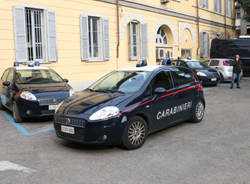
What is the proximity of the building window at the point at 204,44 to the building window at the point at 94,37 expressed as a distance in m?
11.7

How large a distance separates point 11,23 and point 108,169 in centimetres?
869

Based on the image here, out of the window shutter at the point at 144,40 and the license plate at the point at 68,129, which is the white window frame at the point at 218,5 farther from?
the license plate at the point at 68,129

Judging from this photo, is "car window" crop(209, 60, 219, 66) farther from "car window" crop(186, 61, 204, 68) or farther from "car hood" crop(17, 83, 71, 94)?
"car hood" crop(17, 83, 71, 94)

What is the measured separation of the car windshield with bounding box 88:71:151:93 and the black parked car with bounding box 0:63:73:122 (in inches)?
61.8

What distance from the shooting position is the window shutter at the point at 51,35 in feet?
40.3

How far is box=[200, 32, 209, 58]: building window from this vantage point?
2392 centimetres

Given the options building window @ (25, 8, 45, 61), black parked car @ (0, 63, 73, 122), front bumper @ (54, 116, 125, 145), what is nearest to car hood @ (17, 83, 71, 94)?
black parked car @ (0, 63, 73, 122)

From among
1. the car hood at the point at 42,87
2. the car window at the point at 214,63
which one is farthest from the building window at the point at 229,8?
the car hood at the point at 42,87

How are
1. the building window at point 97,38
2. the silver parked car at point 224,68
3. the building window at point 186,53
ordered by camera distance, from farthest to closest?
the building window at point 186,53 → the silver parked car at point 224,68 → the building window at point 97,38

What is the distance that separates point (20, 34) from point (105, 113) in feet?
25.2

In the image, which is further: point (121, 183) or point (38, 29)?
point (38, 29)

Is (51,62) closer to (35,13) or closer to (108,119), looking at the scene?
(35,13)

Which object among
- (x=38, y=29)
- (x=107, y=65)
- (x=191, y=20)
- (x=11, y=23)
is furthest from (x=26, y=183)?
(x=191, y=20)

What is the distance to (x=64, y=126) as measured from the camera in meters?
→ 5.23
